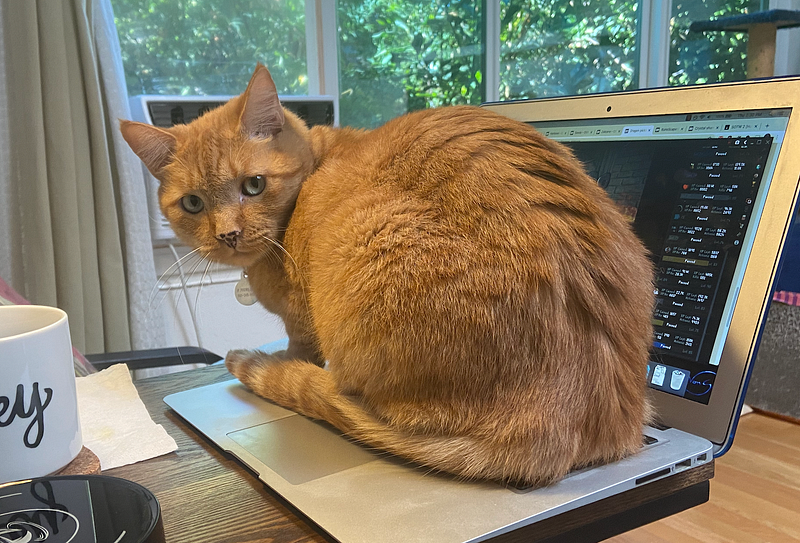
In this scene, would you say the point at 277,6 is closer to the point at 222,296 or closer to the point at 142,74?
the point at 142,74

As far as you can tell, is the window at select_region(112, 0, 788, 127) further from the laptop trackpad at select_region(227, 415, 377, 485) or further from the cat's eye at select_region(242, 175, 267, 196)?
the laptop trackpad at select_region(227, 415, 377, 485)

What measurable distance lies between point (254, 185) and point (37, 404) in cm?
47

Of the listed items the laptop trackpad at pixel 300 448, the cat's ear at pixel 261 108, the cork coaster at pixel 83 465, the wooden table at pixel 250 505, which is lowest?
the wooden table at pixel 250 505

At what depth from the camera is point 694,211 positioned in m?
0.74

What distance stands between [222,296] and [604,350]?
175cm

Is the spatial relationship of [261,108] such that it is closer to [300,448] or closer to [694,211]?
[300,448]

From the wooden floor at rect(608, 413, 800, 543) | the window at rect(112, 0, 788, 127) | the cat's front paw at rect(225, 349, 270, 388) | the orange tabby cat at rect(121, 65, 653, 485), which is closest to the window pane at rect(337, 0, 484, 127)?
the window at rect(112, 0, 788, 127)

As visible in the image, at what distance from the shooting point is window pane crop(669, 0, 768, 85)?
355 cm

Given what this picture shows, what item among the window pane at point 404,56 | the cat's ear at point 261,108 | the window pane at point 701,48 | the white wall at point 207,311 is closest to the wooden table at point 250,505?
the cat's ear at point 261,108

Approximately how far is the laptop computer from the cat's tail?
0.01 meters

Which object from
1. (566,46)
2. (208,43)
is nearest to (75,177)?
(208,43)

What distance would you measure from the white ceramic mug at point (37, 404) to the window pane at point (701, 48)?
374cm

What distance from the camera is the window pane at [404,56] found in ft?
8.18

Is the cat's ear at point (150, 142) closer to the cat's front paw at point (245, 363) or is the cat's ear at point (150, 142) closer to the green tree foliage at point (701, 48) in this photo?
the cat's front paw at point (245, 363)
